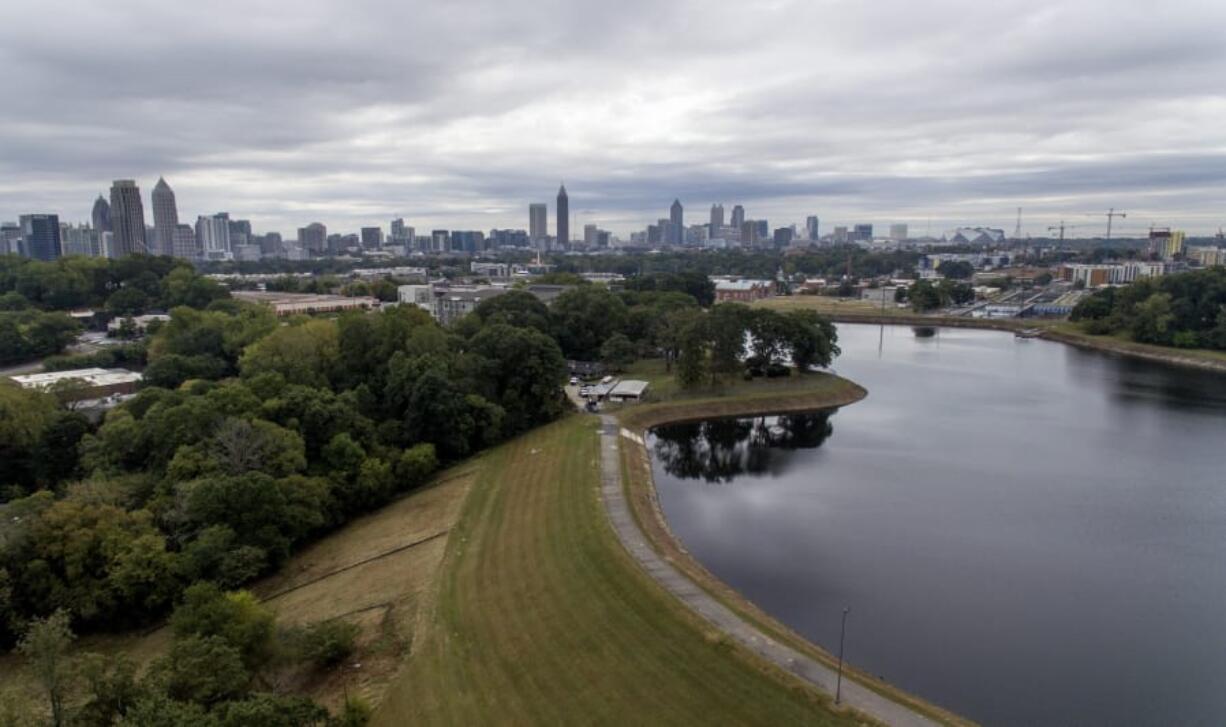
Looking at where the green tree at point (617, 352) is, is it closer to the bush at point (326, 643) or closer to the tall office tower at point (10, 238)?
the bush at point (326, 643)

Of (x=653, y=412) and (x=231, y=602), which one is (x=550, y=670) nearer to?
(x=231, y=602)

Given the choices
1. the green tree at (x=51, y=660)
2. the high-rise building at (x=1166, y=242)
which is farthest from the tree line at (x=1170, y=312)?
the high-rise building at (x=1166, y=242)

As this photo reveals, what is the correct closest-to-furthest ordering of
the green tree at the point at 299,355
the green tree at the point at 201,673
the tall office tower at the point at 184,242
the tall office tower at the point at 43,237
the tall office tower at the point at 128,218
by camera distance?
the green tree at the point at 201,673 → the green tree at the point at 299,355 → the tall office tower at the point at 128,218 → the tall office tower at the point at 43,237 → the tall office tower at the point at 184,242

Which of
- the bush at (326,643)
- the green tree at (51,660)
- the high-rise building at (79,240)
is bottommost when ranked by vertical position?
the bush at (326,643)

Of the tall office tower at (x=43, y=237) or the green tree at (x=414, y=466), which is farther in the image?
the tall office tower at (x=43, y=237)

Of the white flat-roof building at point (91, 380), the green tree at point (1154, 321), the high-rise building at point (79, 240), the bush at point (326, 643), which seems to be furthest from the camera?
the high-rise building at point (79, 240)

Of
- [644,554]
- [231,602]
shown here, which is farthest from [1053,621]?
[231,602]

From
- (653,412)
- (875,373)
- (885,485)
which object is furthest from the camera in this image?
(875,373)

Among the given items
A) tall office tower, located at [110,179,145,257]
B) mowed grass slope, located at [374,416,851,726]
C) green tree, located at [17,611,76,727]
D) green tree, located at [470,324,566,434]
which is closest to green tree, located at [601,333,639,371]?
green tree, located at [470,324,566,434]
